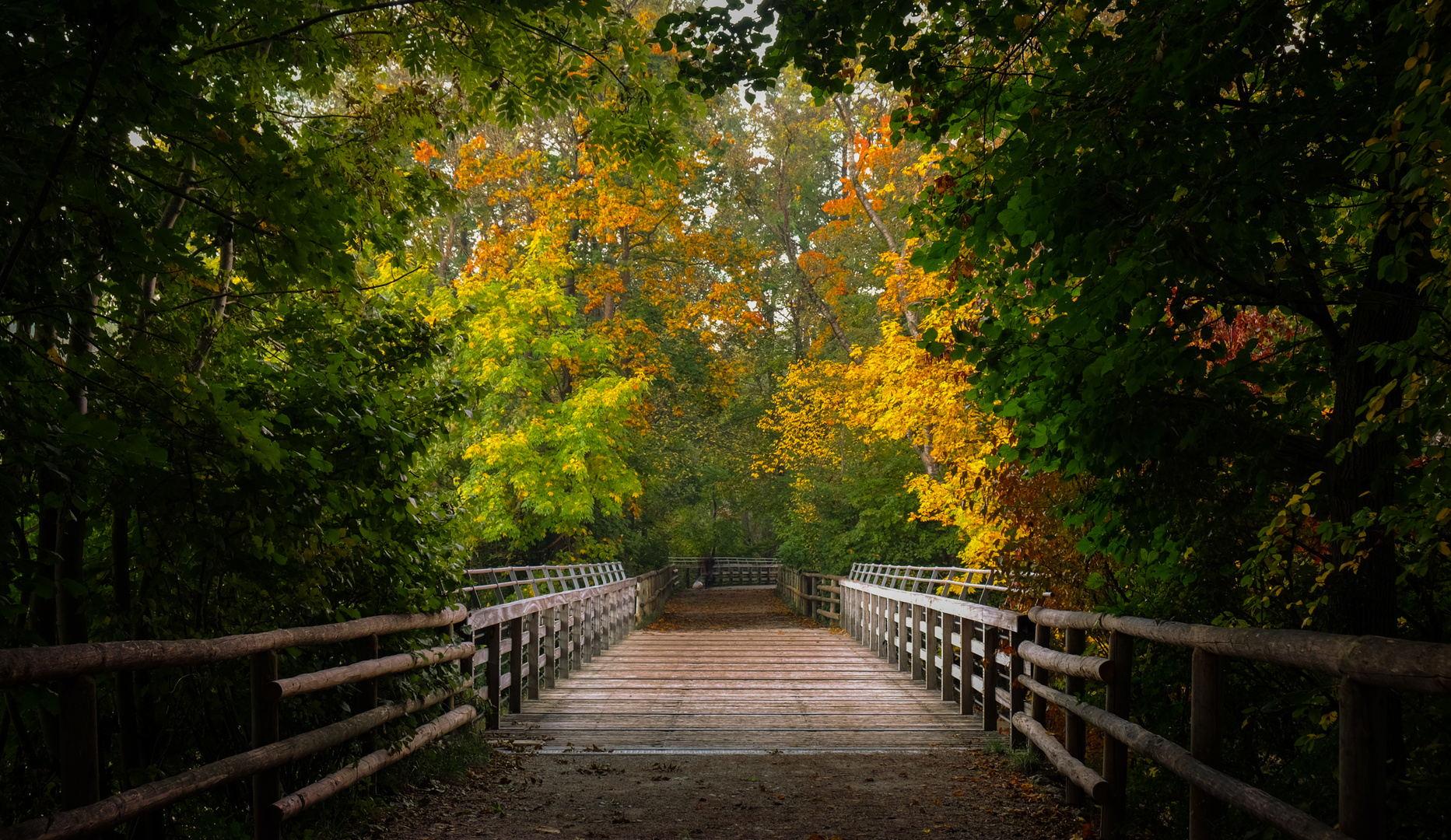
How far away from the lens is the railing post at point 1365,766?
2.64 meters

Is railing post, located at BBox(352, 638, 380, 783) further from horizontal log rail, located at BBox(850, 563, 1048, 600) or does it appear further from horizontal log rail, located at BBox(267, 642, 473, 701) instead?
horizontal log rail, located at BBox(850, 563, 1048, 600)

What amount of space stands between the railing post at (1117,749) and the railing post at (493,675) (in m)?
5.19

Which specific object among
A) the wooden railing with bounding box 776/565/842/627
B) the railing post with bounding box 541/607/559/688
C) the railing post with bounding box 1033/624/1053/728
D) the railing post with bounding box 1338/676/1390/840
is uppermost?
the railing post with bounding box 1338/676/1390/840

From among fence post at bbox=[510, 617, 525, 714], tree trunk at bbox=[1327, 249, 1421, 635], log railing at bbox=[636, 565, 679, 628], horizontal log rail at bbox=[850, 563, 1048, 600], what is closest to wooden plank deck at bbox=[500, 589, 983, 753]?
fence post at bbox=[510, 617, 525, 714]

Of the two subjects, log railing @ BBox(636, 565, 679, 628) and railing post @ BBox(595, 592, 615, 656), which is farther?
log railing @ BBox(636, 565, 679, 628)

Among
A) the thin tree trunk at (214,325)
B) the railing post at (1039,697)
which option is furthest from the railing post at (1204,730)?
the thin tree trunk at (214,325)

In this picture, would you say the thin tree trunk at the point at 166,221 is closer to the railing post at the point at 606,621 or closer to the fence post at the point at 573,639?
the fence post at the point at 573,639

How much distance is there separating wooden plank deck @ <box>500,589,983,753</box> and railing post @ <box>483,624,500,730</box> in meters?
0.18

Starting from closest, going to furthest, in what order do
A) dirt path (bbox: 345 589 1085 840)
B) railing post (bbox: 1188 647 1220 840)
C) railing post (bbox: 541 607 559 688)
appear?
railing post (bbox: 1188 647 1220 840)
dirt path (bbox: 345 589 1085 840)
railing post (bbox: 541 607 559 688)

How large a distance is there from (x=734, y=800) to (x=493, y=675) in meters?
3.01

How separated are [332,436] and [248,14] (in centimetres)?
212

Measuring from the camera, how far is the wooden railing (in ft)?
71.6

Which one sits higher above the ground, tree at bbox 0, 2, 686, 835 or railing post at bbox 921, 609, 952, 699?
tree at bbox 0, 2, 686, 835

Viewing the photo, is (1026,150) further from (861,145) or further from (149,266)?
(861,145)
